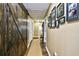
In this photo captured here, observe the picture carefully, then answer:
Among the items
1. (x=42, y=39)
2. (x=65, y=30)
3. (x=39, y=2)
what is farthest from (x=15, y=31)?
(x=65, y=30)

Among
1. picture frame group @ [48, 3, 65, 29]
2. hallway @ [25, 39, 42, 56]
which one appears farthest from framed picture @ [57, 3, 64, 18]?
hallway @ [25, 39, 42, 56]

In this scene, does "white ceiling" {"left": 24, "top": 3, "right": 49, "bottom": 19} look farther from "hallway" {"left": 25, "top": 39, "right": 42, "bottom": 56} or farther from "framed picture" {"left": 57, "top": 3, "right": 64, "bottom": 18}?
"hallway" {"left": 25, "top": 39, "right": 42, "bottom": 56}

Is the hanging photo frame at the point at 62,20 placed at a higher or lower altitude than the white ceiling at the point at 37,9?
lower

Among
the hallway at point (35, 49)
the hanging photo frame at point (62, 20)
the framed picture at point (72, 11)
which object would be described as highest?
the framed picture at point (72, 11)

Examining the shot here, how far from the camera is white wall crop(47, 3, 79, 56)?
135 cm

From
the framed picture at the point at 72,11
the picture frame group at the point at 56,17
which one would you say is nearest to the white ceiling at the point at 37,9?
the picture frame group at the point at 56,17

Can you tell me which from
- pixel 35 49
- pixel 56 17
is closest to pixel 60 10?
pixel 56 17

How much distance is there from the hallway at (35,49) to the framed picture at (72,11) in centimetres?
44

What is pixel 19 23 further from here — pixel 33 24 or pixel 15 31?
pixel 33 24

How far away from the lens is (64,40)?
1486 millimetres

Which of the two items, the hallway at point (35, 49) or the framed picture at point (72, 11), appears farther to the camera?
the hallway at point (35, 49)

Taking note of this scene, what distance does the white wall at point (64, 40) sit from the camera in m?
1.35

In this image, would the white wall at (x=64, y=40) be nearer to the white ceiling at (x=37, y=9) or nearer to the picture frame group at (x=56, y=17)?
the picture frame group at (x=56, y=17)

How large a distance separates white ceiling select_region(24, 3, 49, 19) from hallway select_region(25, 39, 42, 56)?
0.91 feet
